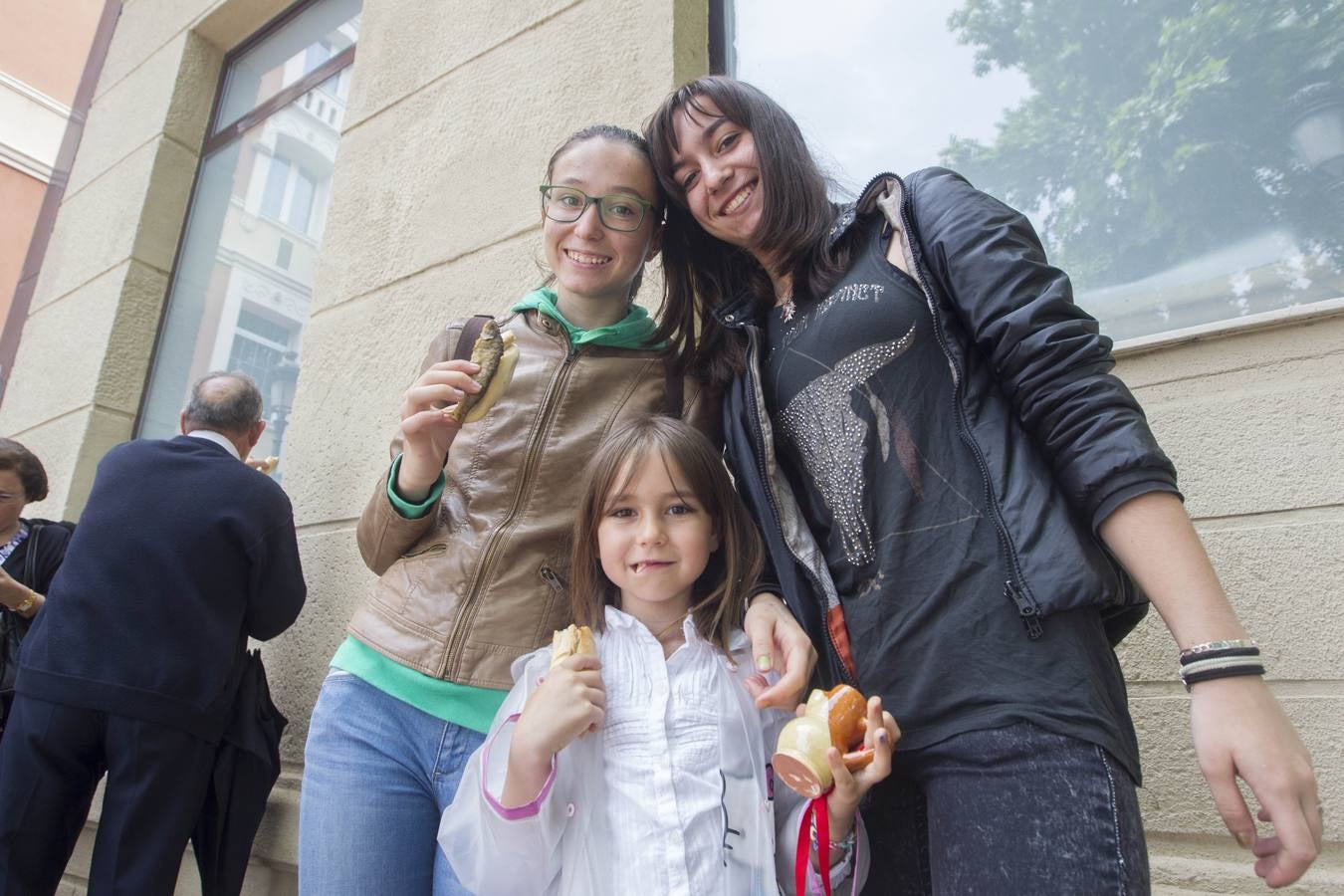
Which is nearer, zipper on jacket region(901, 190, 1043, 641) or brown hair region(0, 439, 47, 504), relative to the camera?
zipper on jacket region(901, 190, 1043, 641)

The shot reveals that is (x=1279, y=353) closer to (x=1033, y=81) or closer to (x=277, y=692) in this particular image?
(x=1033, y=81)

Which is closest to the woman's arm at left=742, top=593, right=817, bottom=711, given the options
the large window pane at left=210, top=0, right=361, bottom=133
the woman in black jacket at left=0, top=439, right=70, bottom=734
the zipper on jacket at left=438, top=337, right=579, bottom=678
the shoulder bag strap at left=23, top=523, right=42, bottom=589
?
the zipper on jacket at left=438, top=337, right=579, bottom=678

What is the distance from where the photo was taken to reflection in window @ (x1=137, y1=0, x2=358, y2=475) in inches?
173

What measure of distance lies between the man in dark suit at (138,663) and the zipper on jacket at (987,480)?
210 cm

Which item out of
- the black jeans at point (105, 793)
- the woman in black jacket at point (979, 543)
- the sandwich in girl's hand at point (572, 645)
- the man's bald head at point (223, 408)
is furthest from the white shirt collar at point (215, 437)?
the woman in black jacket at point (979, 543)

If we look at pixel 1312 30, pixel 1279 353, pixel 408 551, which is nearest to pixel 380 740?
pixel 408 551

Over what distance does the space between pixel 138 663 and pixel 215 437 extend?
75cm

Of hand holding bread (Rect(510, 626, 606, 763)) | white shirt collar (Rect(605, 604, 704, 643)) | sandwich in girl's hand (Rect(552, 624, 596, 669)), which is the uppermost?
white shirt collar (Rect(605, 604, 704, 643))

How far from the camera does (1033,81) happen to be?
2455 mm

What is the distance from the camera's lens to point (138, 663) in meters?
2.33

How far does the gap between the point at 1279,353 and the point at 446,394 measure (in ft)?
5.86

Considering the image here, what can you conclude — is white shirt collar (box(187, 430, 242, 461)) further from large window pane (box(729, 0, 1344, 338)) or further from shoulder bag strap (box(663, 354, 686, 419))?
large window pane (box(729, 0, 1344, 338))

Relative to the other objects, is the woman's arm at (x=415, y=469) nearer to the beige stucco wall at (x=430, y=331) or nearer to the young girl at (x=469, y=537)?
the young girl at (x=469, y=537)

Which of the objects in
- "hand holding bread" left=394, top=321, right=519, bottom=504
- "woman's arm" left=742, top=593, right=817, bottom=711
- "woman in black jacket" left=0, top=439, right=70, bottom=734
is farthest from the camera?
"woman in black jacket" left=0, top=439, right=70, bottom=734
